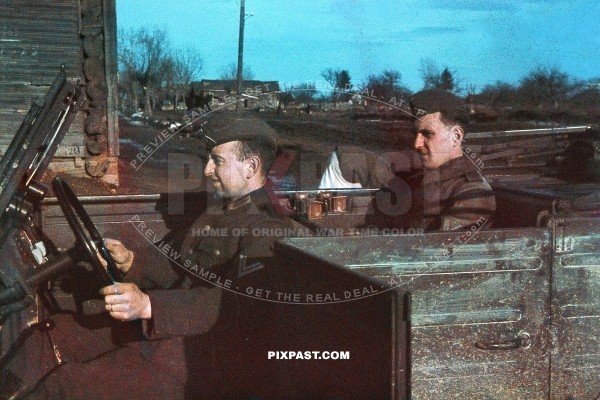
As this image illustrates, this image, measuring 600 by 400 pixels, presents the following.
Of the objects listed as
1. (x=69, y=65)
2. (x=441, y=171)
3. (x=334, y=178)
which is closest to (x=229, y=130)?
(x=441, y=171)

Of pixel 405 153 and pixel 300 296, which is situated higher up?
pixel 405 153

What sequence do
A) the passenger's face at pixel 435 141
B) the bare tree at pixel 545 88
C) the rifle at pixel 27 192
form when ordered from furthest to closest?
1. the bare tree at pixel 545 88
2. the passenger's face at pixel 435 141
3. the rifle at pixel 27 192

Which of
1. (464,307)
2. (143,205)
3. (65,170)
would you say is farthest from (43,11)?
(464,307)

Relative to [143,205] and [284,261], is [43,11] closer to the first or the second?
[143,205]

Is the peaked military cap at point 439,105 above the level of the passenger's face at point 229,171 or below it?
above

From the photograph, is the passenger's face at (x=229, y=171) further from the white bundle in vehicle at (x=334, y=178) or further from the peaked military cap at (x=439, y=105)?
the white bundle in vehicle at (x=334, y=178)

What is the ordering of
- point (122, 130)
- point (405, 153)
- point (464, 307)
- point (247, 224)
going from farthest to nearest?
point (122, 130)
point (405, 153)
point (247, 224)
point (464, 307)

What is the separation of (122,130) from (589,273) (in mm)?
14804

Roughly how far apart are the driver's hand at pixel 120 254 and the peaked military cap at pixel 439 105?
64.0 inches

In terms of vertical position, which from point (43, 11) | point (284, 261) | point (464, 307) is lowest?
point (464, 307)

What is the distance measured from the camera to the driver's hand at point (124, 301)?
97.6 inches

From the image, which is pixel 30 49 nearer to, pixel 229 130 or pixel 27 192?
pixel 229 130

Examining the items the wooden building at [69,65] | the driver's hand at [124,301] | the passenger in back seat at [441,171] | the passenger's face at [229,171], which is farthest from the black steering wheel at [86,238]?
the wooden building at [69,65]

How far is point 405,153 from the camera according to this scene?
14.9ft
